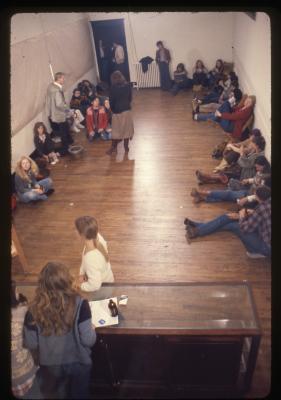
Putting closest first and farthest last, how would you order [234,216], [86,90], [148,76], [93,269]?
[93,269]
[234,216]
[86,90]
[148,76]

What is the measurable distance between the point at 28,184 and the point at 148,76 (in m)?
6.27

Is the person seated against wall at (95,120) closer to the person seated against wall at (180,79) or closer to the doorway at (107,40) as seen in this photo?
the person seated against wall at (180,79)

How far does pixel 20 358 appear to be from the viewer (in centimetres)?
210

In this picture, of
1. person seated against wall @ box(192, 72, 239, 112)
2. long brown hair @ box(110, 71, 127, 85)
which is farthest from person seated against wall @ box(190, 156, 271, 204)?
person seated against wall @ box(192, 72, 239, 112)

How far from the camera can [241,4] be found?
1445mm

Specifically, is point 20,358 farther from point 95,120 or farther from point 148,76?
point 148,76

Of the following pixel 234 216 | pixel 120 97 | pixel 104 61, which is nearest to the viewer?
pixel 234 216

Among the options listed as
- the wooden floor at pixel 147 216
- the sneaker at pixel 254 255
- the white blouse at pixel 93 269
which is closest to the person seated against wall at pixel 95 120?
the wooden floor at pixel 147 216

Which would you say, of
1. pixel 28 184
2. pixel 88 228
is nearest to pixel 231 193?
pixel 88 228

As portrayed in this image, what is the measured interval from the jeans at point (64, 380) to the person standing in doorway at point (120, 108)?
13.9 feet

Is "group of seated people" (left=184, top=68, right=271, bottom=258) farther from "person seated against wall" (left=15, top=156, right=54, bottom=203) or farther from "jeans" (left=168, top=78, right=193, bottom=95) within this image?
"jeans" (left=168, top=78, right=193, bottom=95)

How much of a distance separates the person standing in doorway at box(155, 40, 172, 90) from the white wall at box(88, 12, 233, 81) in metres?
0.40

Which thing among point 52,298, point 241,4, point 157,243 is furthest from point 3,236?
point 157,243

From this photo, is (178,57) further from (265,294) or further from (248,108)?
(265,294)
